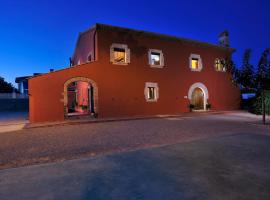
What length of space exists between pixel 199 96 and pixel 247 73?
8001 mm

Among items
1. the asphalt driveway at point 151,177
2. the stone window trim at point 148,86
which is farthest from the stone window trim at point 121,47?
the asphalt driveway at point 151,177

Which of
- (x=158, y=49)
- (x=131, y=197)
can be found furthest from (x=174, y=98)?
(x=131, y=197)

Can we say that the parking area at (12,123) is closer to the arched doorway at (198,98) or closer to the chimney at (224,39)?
the arched doorway at (198,98)

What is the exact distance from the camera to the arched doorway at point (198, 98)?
724 inches

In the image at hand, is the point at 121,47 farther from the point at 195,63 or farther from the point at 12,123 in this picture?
the point at 12,123

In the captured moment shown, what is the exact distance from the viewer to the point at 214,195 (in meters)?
2.88

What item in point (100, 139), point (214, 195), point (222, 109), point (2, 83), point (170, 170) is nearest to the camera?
point (214, 195)

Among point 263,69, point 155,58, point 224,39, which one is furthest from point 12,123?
point 224,39

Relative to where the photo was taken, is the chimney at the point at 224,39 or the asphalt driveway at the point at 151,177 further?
the chimney at the point at 224,39

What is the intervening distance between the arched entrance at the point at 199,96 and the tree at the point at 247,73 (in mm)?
6838

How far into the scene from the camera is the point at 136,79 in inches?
590

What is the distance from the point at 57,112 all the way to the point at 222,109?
53.8ft

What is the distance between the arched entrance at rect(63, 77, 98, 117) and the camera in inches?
497

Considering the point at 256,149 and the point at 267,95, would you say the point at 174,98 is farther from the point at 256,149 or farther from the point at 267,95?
the point at 256,149
